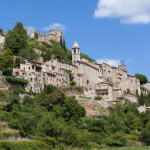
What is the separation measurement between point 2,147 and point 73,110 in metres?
20.3

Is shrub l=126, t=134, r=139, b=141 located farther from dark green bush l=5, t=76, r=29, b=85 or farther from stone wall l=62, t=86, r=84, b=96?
dark green bush l=5, t=76, r=29, b=85

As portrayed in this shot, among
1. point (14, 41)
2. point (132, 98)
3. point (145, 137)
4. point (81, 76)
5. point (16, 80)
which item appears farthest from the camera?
point (132, 98)

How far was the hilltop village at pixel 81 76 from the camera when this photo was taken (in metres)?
57.8

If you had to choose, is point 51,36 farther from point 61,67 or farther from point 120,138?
point 120,138

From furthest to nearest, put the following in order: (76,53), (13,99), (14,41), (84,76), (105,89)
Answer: (76,53)
(84,76)
(105,89)
(14,41)
(13,99)

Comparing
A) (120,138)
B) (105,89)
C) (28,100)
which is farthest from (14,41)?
(120,138)

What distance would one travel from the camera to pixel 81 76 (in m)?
73.1

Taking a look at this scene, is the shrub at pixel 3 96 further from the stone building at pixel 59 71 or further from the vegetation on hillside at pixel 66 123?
the stone building at pixel 59 71

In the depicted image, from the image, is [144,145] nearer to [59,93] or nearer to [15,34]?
[59,93]

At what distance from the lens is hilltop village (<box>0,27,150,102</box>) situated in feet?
190

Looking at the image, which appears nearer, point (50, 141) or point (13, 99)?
point (50, 141)

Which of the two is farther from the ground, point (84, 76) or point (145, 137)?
point (84, 76)

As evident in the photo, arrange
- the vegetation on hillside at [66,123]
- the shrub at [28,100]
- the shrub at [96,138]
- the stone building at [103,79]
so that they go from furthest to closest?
the stone building at [103,79] < the shrub at [28,100] < the shrub at [96,138] < the vegetation on hillside at [66,123]

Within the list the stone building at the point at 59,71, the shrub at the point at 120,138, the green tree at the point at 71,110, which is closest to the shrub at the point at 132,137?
the shrub at the point at 120,138
